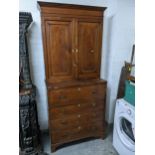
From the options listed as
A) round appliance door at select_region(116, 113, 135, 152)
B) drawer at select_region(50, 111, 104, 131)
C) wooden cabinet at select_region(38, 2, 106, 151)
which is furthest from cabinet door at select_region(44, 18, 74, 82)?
round appliance door at select_region(116, 113, 135, 152)

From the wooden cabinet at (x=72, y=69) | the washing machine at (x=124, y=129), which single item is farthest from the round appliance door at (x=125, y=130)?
the wooden cabinet at (x=72, y=69)

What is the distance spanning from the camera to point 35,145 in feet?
6.53

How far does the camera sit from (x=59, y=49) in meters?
1.92

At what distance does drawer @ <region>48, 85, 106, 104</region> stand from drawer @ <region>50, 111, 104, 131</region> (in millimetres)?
270

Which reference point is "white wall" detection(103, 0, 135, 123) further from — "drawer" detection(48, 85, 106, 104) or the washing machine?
the washing machine

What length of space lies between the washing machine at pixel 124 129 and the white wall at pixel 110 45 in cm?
73

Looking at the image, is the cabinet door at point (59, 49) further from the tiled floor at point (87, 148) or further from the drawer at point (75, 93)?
the tiled floor at point (87, 148)

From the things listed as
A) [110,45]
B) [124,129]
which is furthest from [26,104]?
[110,45]

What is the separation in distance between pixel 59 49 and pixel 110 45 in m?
0.98

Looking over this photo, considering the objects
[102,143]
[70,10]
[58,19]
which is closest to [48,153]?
[102,143]

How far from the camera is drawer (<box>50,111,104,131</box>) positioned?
1.99 metres

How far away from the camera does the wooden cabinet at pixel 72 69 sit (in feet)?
6.08
